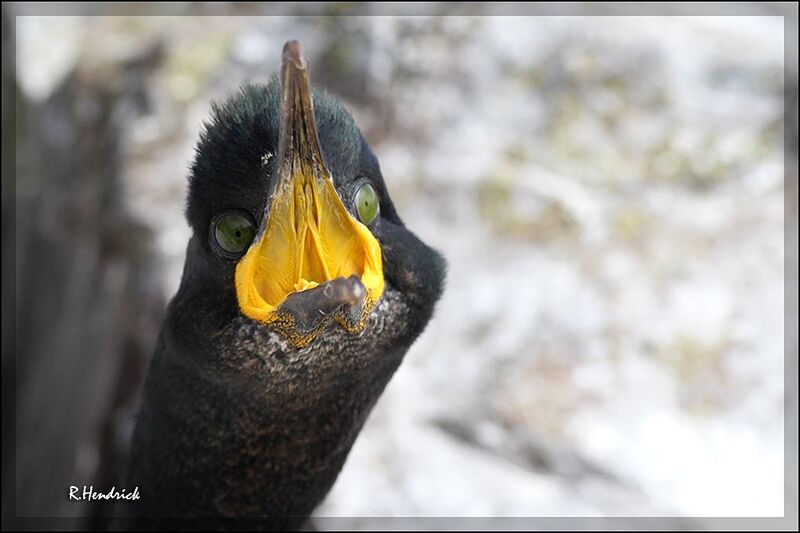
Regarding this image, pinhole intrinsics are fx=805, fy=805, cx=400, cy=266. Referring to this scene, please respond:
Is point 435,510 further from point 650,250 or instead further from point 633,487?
point 650,250

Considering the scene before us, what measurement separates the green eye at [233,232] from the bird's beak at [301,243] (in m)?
0.06

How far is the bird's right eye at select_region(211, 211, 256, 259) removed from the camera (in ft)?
6.25

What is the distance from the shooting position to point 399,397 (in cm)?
399

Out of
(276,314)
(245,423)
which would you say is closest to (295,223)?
(276,314)

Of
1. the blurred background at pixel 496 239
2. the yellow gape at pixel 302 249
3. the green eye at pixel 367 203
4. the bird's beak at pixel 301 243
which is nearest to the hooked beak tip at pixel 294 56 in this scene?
the bird's beak at pixel 301 243

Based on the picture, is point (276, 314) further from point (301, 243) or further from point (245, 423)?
point (245, 423)

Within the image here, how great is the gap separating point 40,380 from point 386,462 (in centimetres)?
337

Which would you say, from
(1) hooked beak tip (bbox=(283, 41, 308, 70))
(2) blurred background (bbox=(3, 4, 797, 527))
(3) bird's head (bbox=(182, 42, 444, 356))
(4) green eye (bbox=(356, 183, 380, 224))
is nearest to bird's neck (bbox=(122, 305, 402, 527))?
(3) bird's head (bbox=(182, 42, 444, 356))

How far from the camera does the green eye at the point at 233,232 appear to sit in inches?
75.1

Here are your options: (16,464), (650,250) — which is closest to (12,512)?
(16,464)

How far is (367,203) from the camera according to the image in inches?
78.9
